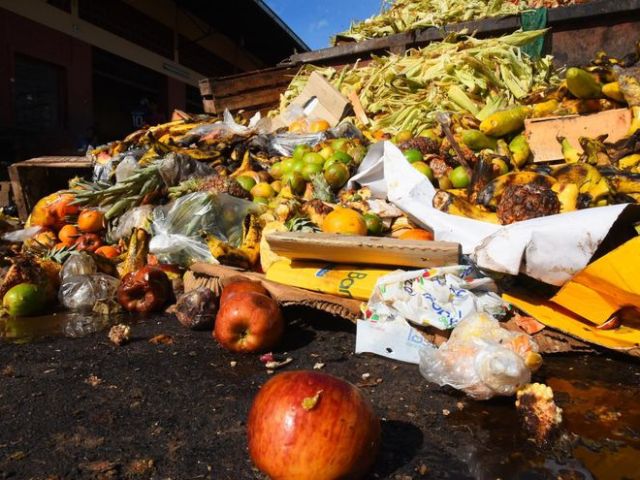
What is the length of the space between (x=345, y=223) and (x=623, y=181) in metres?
1.95

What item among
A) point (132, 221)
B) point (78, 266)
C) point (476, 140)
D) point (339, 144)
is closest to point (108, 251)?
point (132, 221)

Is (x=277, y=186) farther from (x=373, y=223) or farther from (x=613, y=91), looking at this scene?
(x=613, y=91)

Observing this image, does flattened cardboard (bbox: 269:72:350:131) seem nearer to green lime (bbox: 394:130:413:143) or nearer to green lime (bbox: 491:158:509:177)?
green lime (bbox: 394:130:413:143)

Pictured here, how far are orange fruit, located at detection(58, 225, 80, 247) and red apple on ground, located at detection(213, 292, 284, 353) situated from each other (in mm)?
2862

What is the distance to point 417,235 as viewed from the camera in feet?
10.7

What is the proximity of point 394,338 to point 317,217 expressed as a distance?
145 centimetres

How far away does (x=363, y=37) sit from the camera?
8.13 m

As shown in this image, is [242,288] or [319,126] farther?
[319,126]

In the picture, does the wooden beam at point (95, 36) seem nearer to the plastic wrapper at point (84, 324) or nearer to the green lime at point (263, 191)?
the green lime at point (263, 191)

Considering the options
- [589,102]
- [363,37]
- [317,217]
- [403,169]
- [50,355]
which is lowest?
[50,355]

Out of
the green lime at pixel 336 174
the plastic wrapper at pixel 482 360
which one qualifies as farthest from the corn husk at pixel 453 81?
the plastic wrapper at pixel 482 360

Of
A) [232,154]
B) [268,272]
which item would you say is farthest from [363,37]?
[268,272]

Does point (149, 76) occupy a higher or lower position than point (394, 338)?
higher

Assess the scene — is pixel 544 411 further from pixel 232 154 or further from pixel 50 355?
pixel 232 154
